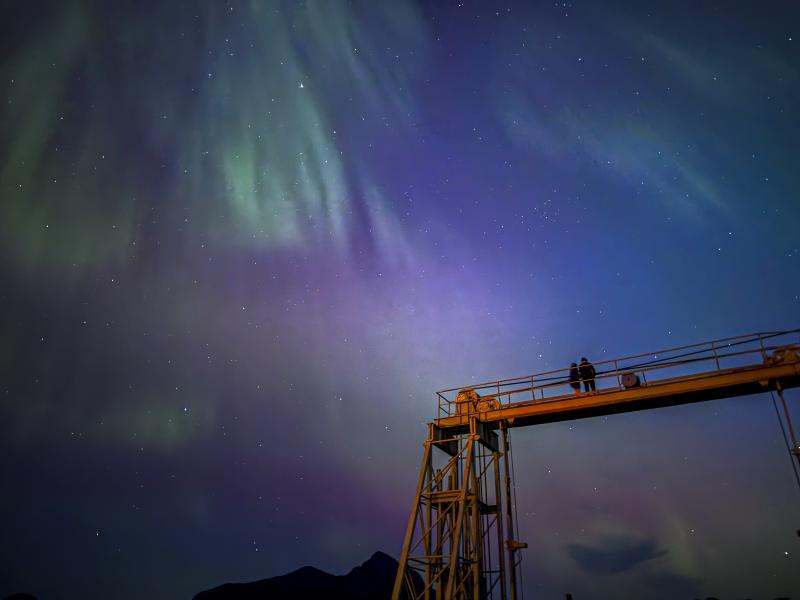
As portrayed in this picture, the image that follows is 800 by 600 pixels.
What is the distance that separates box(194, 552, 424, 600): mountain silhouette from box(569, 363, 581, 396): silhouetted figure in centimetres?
9247

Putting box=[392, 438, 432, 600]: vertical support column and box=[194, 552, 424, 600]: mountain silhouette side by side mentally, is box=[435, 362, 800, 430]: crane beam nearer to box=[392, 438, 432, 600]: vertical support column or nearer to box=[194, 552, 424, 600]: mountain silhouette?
box=[392, 438, 432, 600]: vertical support column

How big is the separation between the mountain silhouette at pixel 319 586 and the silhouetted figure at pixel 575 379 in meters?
92.5

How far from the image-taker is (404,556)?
15.4 m

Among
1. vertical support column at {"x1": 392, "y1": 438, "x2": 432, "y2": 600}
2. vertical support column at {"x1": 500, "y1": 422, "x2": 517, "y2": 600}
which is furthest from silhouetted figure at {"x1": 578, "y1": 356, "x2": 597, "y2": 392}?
vertical support column at {"x1": 392, "y1": 438, "x2": 432, "y2": 600}

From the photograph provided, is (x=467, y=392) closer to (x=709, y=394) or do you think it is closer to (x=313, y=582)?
(x=709, y=394)

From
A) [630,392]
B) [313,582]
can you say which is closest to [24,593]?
[313,582]

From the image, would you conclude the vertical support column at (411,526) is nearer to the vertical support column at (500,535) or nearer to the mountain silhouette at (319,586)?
the vertical support column at (500,535)

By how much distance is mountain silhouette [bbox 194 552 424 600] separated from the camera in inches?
3851

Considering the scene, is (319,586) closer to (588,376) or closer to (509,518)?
(509,518)

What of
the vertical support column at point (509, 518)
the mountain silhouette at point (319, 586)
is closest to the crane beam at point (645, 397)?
the vertical support column at point (509, 518)

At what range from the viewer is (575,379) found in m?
17.9

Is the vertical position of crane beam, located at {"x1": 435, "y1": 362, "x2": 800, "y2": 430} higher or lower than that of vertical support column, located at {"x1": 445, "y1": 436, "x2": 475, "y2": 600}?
higher

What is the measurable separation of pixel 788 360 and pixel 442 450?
11.0 meters

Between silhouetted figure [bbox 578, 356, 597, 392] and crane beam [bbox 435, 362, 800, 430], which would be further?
silhouetted figure [bbox 578, 356, 597, 392]
